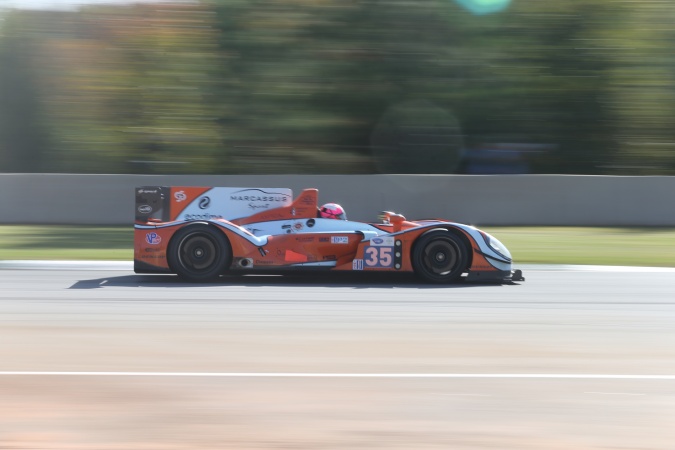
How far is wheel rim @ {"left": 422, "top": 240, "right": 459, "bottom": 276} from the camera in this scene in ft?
32.1

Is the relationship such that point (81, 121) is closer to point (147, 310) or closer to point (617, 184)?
point (617, 184)

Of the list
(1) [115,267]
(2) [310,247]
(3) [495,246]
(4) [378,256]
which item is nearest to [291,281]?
(2) [310,247]

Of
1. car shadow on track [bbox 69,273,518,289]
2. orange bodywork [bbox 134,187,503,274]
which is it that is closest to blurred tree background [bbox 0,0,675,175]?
car shadow on track [bbox 69,273,518,289]

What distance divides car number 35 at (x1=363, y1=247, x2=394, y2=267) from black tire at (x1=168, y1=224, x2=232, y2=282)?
1.56 meters

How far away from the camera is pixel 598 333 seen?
7.03 meters

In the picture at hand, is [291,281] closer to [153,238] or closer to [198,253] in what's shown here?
[198,253]

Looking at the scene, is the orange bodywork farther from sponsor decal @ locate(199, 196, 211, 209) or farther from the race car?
sponsor decal @ locate(199, 196, 211, 209)

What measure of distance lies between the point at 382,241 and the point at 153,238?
259cm

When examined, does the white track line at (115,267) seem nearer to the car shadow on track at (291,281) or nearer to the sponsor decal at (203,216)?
the car shadow on track at (291,281)

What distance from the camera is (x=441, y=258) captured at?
9836mm

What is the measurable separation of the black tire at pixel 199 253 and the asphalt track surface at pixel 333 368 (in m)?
0.41

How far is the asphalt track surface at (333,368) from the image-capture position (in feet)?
14.1

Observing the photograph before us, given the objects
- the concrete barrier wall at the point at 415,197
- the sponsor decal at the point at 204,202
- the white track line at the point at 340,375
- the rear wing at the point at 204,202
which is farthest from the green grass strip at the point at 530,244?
the white track line at the point at 340,375

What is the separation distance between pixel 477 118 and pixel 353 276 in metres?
13.5
